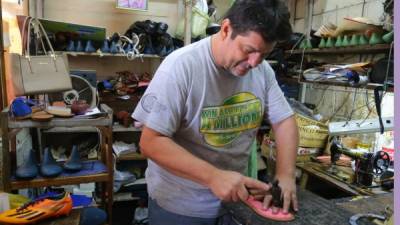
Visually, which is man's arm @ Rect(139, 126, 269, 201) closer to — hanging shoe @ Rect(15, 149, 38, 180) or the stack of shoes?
hanging shoe @ Rect(15, 149, 38, 180)

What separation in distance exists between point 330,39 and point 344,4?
47 centimetres

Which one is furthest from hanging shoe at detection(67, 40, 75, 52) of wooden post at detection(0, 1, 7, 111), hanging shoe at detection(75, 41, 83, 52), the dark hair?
the dark hair

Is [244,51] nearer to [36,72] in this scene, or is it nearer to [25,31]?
[36,72]

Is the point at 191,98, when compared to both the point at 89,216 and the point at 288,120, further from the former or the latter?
the point at 89,216

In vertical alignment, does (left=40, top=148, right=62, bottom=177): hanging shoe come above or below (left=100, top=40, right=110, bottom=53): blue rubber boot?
below

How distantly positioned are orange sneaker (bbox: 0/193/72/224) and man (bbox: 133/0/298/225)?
0.35m

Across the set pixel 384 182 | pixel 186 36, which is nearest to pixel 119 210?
pixel 186 36

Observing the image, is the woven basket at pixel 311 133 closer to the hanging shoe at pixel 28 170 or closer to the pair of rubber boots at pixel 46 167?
the pair of rubber boots at pixel 46 167

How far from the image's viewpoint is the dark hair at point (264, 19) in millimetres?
843

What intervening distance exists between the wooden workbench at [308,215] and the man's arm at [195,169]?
2.2 inches

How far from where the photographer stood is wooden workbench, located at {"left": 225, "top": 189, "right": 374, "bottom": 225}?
2.84ft

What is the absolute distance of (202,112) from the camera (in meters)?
0.98

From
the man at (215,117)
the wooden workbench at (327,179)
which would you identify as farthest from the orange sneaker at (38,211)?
the wooden workbench at (327,179)

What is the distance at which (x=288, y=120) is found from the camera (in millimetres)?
1128
